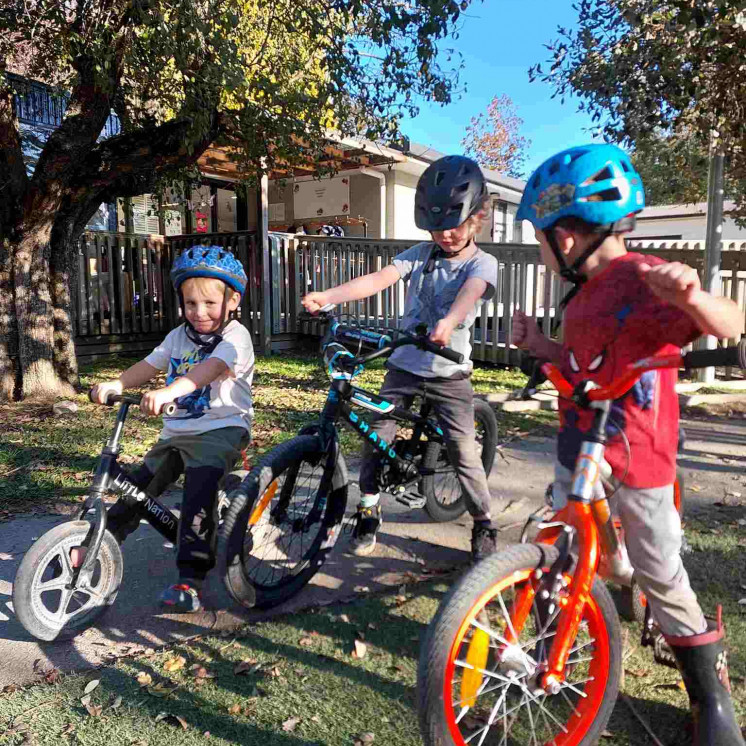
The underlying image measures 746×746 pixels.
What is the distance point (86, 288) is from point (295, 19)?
6.07m

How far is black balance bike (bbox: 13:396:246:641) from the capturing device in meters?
2.60

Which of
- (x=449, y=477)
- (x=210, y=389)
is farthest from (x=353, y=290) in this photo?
(x=449, y=477)

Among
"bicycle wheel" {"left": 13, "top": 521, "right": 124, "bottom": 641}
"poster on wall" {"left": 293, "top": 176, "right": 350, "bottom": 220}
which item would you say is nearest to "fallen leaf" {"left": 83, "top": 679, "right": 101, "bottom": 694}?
"bicycle wheel" {"left": 13, "top": 521, "right": 124, "bottom": 641}

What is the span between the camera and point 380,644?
108 inches

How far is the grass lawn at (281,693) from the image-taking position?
86.4 inches

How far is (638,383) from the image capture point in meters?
1.95

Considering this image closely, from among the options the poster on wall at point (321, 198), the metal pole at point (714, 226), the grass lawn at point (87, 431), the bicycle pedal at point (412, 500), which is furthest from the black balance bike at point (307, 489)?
the poster on wall at point (321, 198)

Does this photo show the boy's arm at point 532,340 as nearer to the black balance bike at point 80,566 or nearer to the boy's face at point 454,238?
the boy's face at point 454,238

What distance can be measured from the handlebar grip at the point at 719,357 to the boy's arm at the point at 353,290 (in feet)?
5.53

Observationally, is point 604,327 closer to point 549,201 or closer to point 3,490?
point 549,201

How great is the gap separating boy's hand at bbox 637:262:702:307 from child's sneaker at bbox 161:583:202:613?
226 cm

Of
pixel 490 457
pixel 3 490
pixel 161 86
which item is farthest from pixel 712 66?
pixel 3 490

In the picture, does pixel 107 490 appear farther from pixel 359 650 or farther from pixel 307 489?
pixel 359 650

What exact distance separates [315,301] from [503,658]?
1732mm
